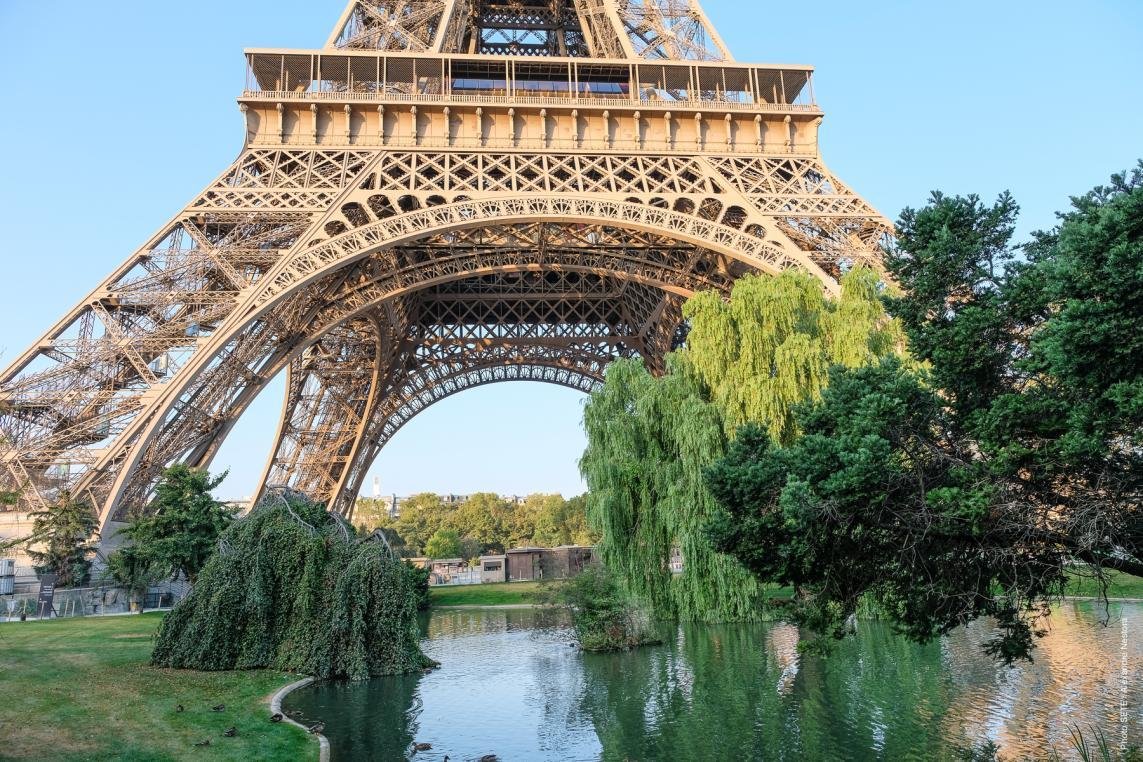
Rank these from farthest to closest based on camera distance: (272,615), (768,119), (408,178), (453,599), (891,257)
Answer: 1. (453,599)
2. (768,119)
3. (408,178)
4. (272,615)
5. (891,257)

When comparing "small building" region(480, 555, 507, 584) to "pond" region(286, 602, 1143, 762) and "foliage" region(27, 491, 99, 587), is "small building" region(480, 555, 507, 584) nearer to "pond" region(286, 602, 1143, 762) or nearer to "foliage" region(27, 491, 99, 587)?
"foliage" region(27, 491, 99, 587)

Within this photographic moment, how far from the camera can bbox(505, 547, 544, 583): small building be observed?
4706cm

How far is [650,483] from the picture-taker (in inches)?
746

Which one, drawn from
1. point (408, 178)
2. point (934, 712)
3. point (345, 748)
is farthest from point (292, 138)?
point (934, 712)

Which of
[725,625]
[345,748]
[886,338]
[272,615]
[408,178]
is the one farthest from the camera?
[408,178]

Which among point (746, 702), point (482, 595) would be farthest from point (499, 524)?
point (746, 702)

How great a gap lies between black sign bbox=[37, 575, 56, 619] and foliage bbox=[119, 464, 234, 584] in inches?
84.1

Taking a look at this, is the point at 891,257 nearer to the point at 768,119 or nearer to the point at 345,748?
the point at 345,748

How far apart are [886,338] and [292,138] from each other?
685 inches

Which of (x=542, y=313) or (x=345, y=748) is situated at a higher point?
(x=542, y=313)

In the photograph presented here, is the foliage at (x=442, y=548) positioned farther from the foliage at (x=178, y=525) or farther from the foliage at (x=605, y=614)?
the foliage at (x=605, y=614)

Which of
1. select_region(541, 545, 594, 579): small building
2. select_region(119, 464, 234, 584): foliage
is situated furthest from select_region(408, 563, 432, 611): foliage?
select_region(541, 545, 594, 579): small building

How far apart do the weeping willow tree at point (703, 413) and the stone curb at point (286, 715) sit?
7240mm

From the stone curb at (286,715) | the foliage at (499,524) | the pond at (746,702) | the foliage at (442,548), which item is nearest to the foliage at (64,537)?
the stone curb at (286,715)
